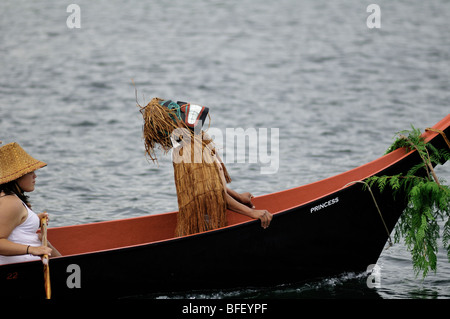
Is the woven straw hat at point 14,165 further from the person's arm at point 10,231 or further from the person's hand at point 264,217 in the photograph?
the person's hand at point 264,217

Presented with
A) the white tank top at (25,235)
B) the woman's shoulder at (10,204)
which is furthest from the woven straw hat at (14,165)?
the white tank top at (25,235)

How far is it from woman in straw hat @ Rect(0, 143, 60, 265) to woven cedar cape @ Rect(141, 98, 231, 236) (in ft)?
2.94

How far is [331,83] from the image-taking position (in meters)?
16.2

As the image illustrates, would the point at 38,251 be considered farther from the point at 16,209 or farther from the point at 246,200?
the point at 246,200

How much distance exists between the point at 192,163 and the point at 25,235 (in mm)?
1369

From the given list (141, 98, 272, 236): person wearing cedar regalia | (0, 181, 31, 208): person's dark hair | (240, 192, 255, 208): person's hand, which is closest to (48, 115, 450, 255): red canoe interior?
(240, 192, 255, 208): person's hand

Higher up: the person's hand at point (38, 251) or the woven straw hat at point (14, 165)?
the woven straw hat at point (14, 165)

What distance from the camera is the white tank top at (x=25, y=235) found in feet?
19.5

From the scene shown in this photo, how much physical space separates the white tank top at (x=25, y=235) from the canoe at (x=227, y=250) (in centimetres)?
20

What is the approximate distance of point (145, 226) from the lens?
7.09m

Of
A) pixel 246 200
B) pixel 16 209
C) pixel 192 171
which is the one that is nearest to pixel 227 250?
pixel 246 200

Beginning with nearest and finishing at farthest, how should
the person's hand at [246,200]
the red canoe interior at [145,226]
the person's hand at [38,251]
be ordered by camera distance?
the person's hand at [38,251]
the person's hand at [246,200]
the red canoe interior at [145,226]

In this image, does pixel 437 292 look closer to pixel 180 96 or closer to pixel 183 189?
pixel 183 189
